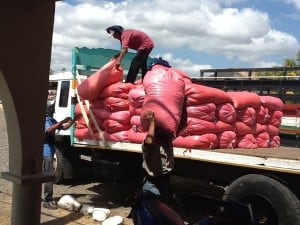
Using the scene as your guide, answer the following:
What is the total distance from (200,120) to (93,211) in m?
2.10

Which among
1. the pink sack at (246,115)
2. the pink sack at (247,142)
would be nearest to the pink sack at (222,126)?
the pink sack at (246,115)

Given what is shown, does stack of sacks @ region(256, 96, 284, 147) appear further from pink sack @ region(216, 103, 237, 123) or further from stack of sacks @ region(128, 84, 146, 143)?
stack of sacks @ region(128, 84, 146, 143)

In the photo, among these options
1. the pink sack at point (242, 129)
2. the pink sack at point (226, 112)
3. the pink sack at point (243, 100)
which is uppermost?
the pink sack at point (243, 100)

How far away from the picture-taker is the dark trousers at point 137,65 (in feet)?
26.2

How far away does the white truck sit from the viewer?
5.46 metres

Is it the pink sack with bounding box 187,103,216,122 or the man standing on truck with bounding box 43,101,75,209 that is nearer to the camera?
the pink sack with bounding box 187,103,216,122

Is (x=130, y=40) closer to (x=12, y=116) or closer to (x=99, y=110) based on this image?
(x=99, y=110)

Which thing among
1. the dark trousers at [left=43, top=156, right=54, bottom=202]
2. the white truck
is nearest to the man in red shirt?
the white truck

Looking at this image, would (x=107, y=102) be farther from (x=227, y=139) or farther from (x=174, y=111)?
(x=227, y=139)

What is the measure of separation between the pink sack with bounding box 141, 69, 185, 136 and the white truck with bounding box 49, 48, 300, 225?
66 cm

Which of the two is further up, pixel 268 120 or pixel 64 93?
pixel 64 93

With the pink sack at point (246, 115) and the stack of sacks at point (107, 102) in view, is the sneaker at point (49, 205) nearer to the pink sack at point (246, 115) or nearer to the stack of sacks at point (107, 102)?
the stack of sacks at point (107, 102)

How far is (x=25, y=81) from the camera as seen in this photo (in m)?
4.79

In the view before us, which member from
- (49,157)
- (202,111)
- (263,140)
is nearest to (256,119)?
(263,140)
